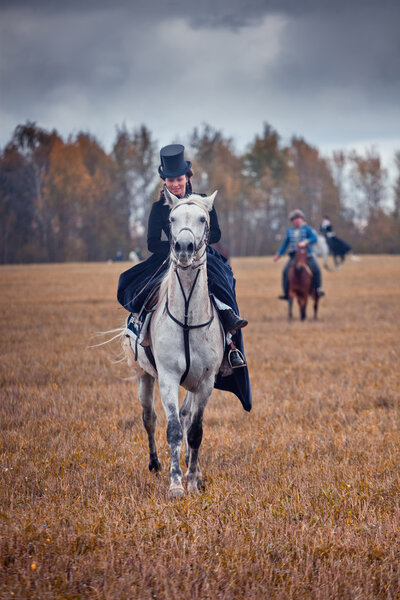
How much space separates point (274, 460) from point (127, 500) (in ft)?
5.37

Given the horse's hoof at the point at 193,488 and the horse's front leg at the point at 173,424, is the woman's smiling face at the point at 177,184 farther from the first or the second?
the horse's hoof at the point at 193,488

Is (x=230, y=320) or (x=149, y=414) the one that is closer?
(x=230, y=320)

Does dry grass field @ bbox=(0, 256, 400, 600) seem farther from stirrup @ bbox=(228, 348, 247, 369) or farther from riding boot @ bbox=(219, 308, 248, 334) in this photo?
riding boot @ bbox=(219, 308, 248, 334)

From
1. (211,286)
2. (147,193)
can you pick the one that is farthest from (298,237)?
(147,193)

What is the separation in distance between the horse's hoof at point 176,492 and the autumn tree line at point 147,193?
164 feet

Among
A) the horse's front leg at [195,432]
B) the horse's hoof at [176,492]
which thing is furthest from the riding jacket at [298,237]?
the horse's hoof at [176,492]

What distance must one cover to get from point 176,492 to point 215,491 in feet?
1.16

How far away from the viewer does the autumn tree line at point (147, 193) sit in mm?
56719

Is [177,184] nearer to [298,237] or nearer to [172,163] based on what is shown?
[172,163]

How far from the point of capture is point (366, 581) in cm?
345

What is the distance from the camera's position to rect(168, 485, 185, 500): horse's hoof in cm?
455

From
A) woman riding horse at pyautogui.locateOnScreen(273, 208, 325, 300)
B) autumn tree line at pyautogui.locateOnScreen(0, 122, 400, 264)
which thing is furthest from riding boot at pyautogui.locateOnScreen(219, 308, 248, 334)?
autumn tree line at pyautogui.locateOnScreen(0, 122, 400, 264)

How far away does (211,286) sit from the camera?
537cm

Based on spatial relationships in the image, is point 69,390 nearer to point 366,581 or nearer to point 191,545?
point 191,545
